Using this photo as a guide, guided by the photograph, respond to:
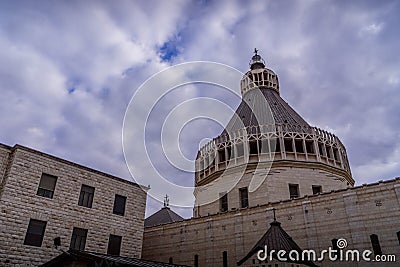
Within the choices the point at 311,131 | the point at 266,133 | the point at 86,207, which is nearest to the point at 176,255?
the point at 86,207

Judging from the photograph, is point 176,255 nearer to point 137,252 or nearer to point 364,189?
point 137,252

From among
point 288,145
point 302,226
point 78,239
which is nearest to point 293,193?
point 288,145

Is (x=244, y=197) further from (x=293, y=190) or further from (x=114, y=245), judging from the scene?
(x=114, y=245)

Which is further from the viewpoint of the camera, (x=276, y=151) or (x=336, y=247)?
(x=276, y=151)

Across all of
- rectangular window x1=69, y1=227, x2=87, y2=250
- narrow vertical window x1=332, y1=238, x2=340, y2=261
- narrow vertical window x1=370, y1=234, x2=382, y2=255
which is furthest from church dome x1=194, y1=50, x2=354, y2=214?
rectangular window x1=69, y1=227, x2=87, y2=250

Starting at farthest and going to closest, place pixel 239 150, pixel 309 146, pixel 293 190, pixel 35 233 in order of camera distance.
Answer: pixel 309 146, pixel 239 150, pixel 293 190, pixel 35 233

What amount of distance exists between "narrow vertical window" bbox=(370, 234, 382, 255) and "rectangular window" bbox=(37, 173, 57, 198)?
62.5 ft

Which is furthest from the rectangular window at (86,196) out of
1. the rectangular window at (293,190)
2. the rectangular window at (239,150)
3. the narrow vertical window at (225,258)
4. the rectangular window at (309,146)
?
the rectangular window at (309,146)

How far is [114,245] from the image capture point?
22141mm

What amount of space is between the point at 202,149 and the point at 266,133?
7783 mm

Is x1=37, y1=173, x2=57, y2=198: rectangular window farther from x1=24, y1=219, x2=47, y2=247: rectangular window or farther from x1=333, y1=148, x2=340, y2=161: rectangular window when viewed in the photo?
x1=333, y1=148, x2=340, y2=161: rectangular window

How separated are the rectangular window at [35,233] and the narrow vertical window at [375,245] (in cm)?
1887

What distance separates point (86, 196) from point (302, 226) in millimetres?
14381

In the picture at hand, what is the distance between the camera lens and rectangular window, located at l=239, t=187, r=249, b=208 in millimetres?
28966
